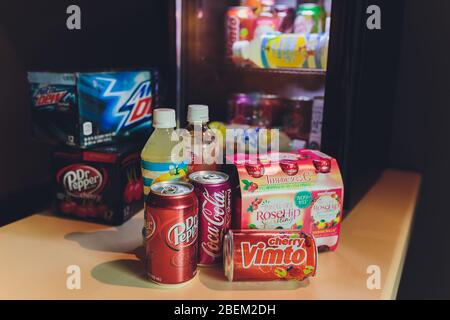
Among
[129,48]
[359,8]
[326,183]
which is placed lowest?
[326,183]

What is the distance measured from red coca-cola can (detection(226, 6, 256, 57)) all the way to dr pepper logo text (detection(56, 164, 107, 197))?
671 mm

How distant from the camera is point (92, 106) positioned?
3.85 feet

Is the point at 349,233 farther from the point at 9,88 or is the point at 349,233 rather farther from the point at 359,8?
the point at 9,88

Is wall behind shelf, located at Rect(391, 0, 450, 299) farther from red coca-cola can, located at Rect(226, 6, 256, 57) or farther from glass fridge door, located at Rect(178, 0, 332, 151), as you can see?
red coca-cola can, located at Rect(226, 6, 256, 57)

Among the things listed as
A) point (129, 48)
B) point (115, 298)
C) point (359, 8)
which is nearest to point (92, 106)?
point (129, 48)

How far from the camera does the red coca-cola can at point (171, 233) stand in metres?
0.88

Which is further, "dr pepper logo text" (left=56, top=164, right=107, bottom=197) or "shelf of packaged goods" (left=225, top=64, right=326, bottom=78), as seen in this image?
"shelf of packaged goods" (left=225, top=64, right=326, bottom=78)

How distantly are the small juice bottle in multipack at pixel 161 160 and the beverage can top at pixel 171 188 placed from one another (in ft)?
0.28

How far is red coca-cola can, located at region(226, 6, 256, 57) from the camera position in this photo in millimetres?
1530

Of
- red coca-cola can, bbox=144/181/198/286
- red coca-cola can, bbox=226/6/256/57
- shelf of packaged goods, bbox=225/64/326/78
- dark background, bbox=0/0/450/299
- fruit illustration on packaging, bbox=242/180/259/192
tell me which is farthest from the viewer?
red coca-cola can, bbox=226/6/256/57

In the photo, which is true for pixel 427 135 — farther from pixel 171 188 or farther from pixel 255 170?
pixel 171 188

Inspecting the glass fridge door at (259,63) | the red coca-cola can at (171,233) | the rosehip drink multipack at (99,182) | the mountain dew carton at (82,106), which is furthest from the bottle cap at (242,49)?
the red coca-cola can at (171,233)

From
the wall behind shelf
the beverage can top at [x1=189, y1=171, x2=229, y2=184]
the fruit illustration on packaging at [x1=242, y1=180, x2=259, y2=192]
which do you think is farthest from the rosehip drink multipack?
the wall behind shelf
